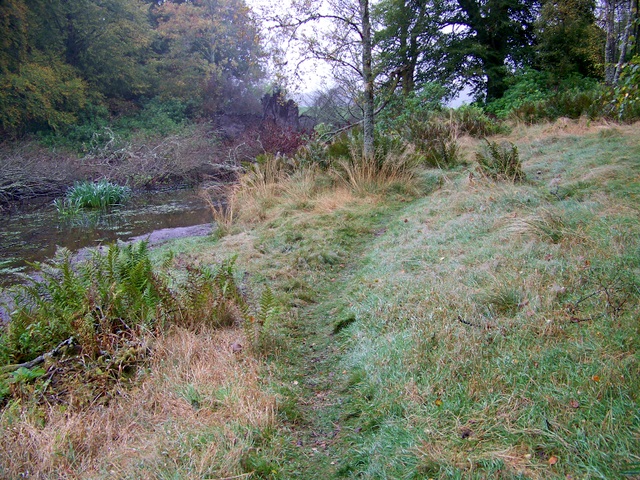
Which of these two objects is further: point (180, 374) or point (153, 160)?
point (153, 160)

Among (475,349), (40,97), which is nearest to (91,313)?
(475,349)

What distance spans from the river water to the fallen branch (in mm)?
3976

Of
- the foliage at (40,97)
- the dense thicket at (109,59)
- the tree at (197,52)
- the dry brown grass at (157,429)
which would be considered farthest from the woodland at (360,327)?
the tree at (197,52)

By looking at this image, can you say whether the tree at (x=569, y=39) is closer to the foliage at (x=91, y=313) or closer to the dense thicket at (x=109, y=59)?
the dense thicket at (x=109, y=59)

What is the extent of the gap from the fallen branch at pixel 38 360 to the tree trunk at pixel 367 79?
6.59m

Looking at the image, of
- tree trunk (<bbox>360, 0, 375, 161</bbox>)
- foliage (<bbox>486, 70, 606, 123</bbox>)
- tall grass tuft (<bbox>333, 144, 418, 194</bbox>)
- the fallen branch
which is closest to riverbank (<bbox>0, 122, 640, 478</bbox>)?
the fallen branch

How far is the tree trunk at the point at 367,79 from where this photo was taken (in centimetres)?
798

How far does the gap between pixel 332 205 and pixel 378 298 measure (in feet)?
13.5

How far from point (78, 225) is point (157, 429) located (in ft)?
31.2

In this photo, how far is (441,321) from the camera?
9.19 feet

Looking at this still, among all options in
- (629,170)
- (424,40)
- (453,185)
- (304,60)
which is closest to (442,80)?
(424,40)

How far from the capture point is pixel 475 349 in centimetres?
238

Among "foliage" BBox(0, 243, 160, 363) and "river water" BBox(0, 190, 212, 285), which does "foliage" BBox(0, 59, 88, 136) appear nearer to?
"river water" BBox(0, 190, 212, 285)

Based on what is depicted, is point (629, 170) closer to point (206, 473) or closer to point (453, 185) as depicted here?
point (453, 185)
